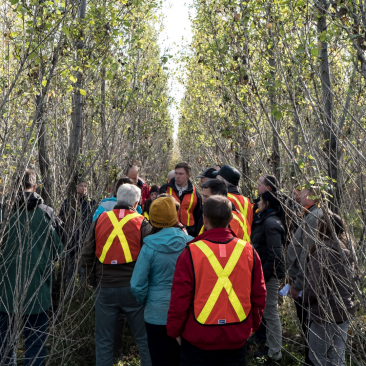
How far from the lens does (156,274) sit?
3.28 m

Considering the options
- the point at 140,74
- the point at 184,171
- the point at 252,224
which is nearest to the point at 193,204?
the point at 184,171

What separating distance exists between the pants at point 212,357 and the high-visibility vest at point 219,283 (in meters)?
0.23

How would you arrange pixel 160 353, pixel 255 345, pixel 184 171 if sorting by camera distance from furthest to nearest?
pixel 184 171 < pixel 255 345 < pixel 160 353

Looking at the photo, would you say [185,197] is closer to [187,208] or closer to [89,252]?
[187,208]

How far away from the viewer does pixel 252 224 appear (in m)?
5.09

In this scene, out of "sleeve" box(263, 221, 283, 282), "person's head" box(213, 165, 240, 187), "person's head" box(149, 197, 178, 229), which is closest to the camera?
"person's head" box(149, 197, 178, 229)

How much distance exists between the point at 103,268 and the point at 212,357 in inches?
60.9

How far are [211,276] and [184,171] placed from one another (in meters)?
3.70

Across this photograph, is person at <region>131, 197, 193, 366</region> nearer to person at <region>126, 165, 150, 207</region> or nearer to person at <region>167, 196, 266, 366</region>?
person at <region>167, 196, 266, 366</region>

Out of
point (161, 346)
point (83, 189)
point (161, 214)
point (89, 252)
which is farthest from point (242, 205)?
point (83, 189)

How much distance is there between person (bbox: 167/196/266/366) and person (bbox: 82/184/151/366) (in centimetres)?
121

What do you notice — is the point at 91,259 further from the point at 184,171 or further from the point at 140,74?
the point at 140,74

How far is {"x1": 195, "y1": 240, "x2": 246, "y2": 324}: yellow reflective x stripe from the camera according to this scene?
258cm

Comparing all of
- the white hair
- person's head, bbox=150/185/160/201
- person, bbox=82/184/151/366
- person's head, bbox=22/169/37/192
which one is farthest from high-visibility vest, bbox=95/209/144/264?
person's head, bbox=150/185/160/201
